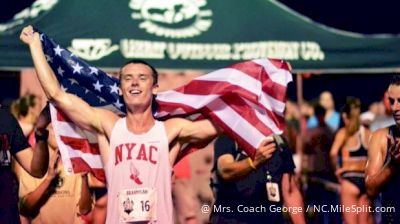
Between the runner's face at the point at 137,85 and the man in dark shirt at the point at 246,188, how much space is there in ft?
3.99

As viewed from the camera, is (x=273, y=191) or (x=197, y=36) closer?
(x=273, y=191)

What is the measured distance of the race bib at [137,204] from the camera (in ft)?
29.5

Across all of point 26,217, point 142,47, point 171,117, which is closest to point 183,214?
point 142,47

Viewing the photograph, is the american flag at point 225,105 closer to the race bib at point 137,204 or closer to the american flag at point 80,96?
the american flag at point 80,96

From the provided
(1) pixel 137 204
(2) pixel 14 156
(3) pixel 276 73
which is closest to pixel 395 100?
(3) pixel 276 73

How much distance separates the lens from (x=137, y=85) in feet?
30.0

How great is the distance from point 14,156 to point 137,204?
55.4 inches

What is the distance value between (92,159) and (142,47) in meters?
5.38

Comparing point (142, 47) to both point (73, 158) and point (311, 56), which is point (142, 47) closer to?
point (311, 56)

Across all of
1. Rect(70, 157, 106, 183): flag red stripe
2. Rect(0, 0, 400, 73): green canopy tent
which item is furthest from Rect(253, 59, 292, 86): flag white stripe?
Rect(0, 0, 400, 73): green canopy tent

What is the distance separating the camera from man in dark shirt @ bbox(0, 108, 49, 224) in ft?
31.8

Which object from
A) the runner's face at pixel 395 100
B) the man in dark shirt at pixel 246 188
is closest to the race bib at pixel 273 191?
the man in dark shirt at pixel 246 188

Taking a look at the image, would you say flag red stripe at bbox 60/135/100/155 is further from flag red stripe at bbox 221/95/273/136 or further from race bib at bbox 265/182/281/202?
race bib at bbox 265/182/281/202

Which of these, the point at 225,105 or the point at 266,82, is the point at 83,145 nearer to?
the point at 225,105
